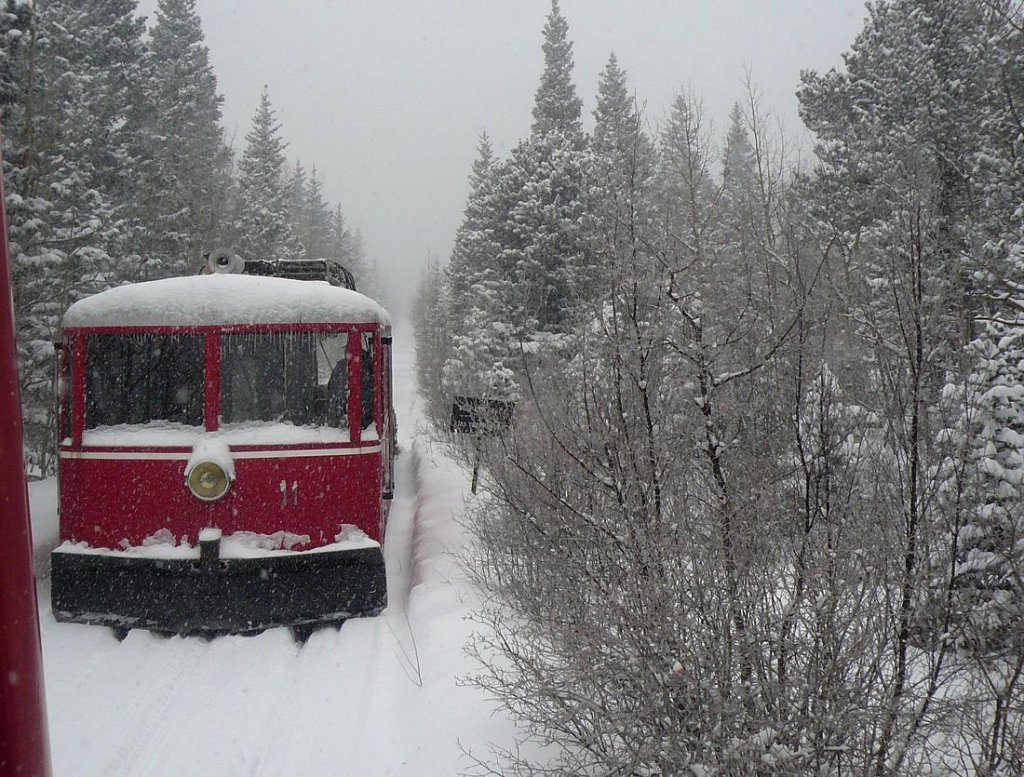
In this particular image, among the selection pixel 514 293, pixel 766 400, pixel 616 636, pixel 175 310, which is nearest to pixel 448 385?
pixel 514 293

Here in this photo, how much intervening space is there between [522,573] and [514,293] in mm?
14267

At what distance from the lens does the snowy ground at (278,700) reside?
160 inches

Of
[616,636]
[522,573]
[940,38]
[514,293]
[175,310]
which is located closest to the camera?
[616,636]

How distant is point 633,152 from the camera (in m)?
4.28

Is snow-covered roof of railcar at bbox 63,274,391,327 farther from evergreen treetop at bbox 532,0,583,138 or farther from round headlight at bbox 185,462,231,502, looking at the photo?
evergreen treetop at bbox 532,0,583,138

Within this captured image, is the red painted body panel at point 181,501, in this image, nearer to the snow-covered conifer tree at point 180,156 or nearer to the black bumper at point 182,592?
the black bumper at point 182,592

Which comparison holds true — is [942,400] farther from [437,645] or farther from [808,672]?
[437,645]

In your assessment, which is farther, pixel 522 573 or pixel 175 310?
pixel 175 310

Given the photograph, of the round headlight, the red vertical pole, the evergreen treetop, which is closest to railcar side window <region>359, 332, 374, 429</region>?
the round headlight

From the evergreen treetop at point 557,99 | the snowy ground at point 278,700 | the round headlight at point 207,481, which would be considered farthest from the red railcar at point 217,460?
the evergreen treetop at point 557,99

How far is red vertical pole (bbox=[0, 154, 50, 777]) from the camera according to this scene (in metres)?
0.85

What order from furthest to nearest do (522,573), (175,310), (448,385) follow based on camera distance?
(448,385) < (175,310) < (522,573)

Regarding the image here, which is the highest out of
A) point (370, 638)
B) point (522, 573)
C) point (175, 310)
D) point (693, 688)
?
point (175, 310)

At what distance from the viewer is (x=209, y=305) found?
626 centimetres
